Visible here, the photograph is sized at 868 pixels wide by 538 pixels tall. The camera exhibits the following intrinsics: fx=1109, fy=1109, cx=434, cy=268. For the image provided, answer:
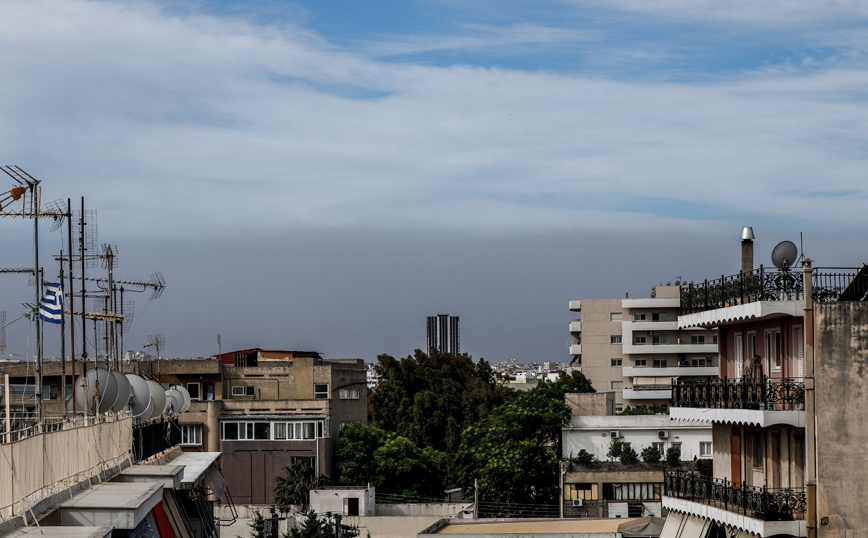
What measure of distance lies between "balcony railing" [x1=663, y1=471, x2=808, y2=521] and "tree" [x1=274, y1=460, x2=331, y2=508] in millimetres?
38578

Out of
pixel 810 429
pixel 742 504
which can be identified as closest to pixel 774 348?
pixel 810 429

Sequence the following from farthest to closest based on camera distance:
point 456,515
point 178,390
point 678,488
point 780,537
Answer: point 456,515 → point 178,390 → point 678,488 → point 780,537

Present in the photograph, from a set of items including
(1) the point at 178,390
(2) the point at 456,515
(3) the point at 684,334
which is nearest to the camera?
(1) the point at 178,390

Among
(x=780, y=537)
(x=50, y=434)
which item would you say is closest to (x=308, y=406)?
(x=780, y=537)

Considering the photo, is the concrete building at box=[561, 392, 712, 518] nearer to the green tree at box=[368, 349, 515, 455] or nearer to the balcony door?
the green tree at box=[368, 349, 515, 455]

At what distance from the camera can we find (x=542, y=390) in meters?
63.2

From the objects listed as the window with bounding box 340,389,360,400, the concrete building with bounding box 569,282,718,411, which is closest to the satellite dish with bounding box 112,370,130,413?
the window with bounding box 340,389,360,400

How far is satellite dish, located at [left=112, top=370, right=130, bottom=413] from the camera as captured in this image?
23320 millimetres

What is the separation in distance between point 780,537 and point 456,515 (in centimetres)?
3679

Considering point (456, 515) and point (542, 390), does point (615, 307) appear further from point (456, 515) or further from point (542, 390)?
point (456, 515)

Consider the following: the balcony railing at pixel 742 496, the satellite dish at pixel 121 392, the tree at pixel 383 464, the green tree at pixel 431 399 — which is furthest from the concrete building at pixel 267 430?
the satellite dish at pixel 121 392

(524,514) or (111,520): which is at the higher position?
(111,520)

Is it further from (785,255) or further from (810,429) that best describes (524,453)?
(810,429)

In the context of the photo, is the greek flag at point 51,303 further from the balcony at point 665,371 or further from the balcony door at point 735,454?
the balcony at point 665,371
